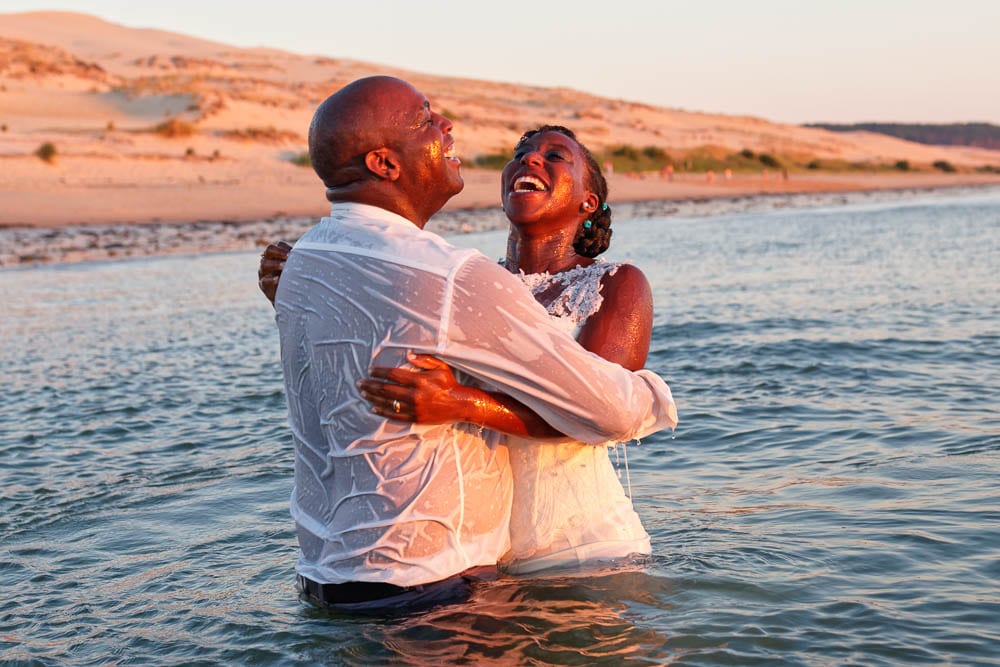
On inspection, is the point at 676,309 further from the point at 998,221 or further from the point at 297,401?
the point at 998,221

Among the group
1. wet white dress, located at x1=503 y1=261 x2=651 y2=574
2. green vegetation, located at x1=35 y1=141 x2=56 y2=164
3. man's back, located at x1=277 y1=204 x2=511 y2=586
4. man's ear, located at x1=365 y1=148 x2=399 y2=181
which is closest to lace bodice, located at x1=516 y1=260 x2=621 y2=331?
wet white dress, located at x1=503 y1=261 x2=651 y2=574

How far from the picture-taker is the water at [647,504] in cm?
404

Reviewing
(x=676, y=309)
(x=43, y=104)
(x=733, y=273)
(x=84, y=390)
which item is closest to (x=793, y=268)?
(x=733, y=273)

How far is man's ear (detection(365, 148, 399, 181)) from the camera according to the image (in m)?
3.38

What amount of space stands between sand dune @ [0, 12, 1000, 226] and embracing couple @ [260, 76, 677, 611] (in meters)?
21.3

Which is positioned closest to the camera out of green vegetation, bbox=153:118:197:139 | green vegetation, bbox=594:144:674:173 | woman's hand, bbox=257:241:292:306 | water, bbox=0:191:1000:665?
woman's hand, bbox=257:241:292:306

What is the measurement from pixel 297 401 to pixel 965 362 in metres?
7.48

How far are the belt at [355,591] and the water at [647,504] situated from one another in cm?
14

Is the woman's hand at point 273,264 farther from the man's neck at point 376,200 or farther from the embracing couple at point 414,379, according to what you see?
the man's neck at point 376,200

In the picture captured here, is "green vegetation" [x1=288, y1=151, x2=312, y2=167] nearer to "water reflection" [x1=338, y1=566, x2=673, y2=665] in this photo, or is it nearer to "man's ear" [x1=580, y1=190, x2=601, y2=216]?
"man's ear" [x1=580, y1=190, x2=601, y2=216]

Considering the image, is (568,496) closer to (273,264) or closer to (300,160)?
(273,264)

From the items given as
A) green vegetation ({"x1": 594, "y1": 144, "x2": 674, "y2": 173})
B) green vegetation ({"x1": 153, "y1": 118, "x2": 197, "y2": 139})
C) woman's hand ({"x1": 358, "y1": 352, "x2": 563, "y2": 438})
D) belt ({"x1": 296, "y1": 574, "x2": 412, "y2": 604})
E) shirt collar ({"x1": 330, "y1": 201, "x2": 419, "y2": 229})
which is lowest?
belt ({"x1": 296, "y1": 574, "x2": 412, "y2": 604})

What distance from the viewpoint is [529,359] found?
3.25 m

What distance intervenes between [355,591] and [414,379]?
0.76 m
